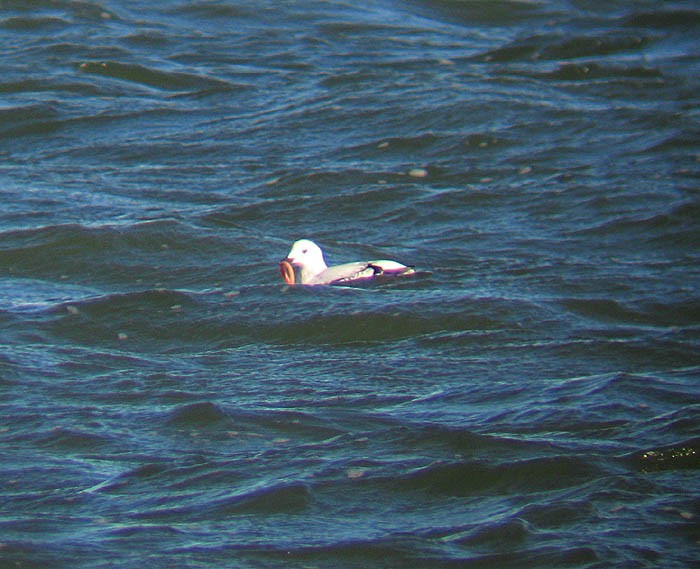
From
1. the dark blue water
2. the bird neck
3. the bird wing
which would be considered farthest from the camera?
the bird neck

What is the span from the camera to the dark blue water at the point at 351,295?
566 cm

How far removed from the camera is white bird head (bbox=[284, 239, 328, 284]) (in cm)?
884

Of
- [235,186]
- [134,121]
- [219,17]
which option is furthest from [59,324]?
[219,17]

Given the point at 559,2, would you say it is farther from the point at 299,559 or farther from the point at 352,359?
the point at 299,559

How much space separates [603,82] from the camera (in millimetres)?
13523

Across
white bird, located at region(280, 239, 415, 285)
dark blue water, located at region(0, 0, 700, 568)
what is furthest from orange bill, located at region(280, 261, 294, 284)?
dark blue water, located at region(0, 0, 700, 568)

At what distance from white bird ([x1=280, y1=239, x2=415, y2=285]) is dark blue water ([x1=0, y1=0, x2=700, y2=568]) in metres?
0.11

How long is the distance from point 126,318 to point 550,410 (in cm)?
292

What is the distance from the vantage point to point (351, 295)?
8750mm

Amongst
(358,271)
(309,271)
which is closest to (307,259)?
(309,271)

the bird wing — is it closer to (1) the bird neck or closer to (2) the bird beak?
(1) the bird neck

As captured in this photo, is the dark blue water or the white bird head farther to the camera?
the white bird head

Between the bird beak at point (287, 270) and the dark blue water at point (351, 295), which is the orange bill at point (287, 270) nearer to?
the bird beak at point (287, 270)

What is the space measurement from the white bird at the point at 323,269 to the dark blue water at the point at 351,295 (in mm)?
109
